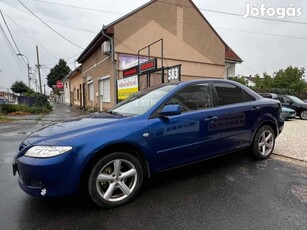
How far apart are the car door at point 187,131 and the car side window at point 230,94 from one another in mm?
235

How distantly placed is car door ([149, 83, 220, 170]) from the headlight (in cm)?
114

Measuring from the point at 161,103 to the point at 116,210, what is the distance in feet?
5.11

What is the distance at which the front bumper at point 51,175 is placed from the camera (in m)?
2.54

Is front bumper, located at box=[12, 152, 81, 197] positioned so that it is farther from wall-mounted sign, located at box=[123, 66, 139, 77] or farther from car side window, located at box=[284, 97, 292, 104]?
car side window, located at box=[284, 97, 292, 104]

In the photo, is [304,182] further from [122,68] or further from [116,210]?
[122,68]

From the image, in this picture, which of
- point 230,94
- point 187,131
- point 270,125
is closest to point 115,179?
point 187,131

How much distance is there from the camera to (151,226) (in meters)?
2.50

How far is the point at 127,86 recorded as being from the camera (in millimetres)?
11398

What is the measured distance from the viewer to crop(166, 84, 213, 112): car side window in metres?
3.59

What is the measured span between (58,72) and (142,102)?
66.8m

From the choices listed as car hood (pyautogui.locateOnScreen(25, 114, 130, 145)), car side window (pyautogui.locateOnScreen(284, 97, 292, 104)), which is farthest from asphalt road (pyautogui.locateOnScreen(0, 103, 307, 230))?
car side window (pyautogui.locateOnScreen(284, 97, 292, 104))

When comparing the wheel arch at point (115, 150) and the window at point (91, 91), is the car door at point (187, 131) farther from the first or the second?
the window at point (91, 91)

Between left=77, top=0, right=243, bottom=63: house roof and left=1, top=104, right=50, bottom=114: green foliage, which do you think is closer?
left=77, top=0, right=243, bottom=63: house roof

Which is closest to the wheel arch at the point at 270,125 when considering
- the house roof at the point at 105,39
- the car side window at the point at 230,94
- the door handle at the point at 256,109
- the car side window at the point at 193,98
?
the door handle at the point at 256,109
